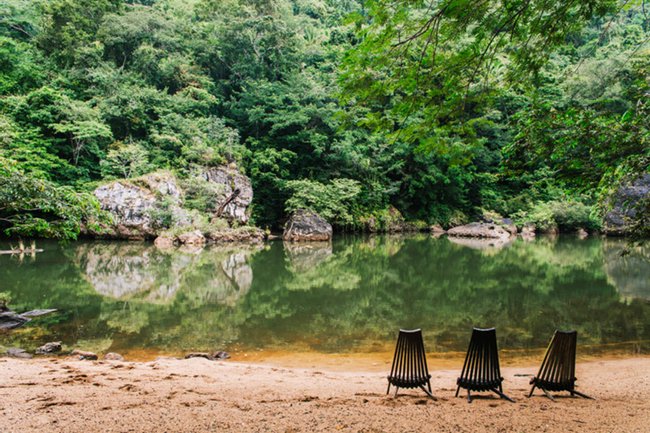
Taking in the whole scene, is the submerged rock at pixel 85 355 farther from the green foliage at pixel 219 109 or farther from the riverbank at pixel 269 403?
the green foliage at pixel 219 109

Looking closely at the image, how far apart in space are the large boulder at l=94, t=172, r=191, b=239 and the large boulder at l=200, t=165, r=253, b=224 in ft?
7.69

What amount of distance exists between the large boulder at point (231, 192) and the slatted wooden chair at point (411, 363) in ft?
58.2

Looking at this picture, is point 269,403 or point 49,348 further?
point 49,348

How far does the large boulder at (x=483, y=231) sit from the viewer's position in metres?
23.8

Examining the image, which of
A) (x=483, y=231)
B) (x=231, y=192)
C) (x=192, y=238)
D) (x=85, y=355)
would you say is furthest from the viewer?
(x=483, y=231)

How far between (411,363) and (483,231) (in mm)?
22475

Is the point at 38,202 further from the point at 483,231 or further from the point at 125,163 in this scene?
the point at 483,231

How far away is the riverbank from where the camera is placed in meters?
2.66

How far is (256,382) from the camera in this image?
12.9 ft

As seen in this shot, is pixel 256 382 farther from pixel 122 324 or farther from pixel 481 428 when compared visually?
pixel 122 324

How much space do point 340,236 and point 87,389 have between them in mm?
20246

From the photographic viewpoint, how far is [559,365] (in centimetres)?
336

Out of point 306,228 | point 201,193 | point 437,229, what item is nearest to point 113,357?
point 201,193

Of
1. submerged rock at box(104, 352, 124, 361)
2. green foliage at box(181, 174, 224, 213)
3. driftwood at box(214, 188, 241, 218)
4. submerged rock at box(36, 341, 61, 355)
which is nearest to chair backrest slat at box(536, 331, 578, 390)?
submerged rock at box(104, 352, 124, 361)
